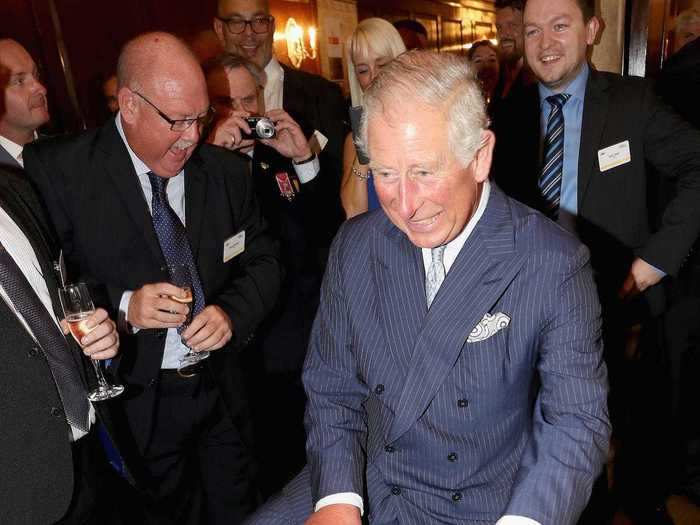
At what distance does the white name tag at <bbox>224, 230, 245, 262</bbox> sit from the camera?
2.00 m

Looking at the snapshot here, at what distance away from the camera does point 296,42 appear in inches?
233

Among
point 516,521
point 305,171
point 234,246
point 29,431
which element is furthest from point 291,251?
point 516,521

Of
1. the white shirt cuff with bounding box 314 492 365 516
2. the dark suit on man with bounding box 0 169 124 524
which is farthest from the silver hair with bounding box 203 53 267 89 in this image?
the white shirt cuff with bounding box 314 492 365 516

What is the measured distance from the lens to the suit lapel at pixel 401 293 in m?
1.32

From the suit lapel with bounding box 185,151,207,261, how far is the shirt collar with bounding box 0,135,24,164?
1.38 meters

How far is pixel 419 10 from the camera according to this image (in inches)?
341

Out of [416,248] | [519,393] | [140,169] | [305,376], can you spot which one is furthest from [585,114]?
[140,169]

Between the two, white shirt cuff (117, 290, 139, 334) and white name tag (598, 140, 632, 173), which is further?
white name tag (598, 140, 632, 173)

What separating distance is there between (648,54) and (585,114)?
1460 mm

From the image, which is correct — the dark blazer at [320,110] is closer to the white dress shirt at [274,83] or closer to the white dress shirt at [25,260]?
the white dress shirt at [274,83]

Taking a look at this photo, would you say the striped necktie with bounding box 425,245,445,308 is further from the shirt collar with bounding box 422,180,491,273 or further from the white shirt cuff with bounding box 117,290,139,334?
the white shirt cuff with bounding box 117,290,139,334

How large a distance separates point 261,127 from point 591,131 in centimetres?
135

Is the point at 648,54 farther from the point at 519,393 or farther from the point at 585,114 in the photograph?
the point at 519,393

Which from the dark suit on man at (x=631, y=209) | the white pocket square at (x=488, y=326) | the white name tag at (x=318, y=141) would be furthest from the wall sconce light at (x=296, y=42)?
the white pocket square at (x=488, y=326)
